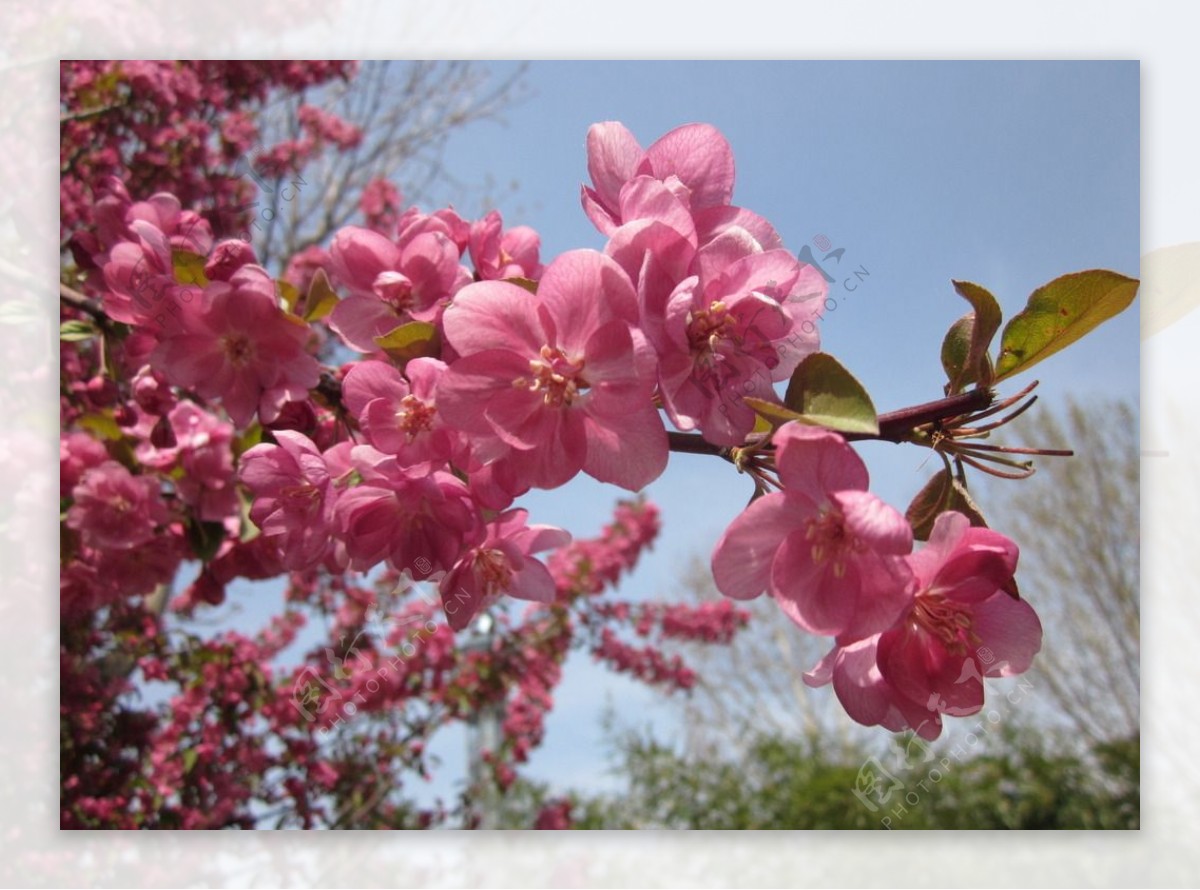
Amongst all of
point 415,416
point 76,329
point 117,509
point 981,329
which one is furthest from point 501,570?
point 76,329

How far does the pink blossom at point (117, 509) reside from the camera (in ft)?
3.83

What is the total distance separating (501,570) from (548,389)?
209mm

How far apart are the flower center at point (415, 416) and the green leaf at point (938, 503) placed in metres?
0.29

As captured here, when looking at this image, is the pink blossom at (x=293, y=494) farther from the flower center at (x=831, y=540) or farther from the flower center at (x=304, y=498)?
the flower center at (x=831, y=540)

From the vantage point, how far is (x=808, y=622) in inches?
20.1

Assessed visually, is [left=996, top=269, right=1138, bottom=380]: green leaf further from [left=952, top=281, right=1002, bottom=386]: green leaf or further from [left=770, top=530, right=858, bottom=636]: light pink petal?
[left=770, top=530, right=858, bottom=636]: light pink petal

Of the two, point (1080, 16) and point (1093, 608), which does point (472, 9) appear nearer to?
point (1080, 16)

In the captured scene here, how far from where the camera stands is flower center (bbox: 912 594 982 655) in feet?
1.71

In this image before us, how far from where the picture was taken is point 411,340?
0.69 m

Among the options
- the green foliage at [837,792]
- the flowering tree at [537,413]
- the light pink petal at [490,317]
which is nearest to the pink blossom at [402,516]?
the flowering tree at [537,413]

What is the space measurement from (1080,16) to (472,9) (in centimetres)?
104

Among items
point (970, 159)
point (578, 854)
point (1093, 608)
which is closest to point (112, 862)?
point (578, 854)

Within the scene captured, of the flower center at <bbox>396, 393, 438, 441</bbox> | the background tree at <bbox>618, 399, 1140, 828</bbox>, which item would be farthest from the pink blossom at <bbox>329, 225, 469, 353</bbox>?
the background tree at <bbox>618, 399, 1140, 828</bbox>

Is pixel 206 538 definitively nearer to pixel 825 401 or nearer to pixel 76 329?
pixel 76 329
